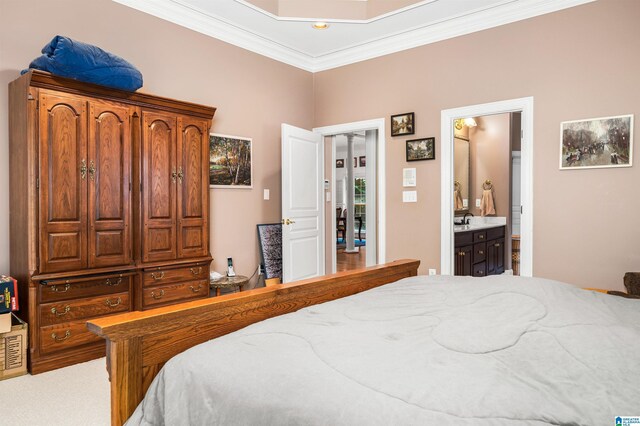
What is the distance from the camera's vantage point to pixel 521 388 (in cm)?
99

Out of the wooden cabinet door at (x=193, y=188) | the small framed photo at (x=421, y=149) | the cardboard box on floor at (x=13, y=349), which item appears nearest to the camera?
the cardboard box on floor at (x=13, y=349)

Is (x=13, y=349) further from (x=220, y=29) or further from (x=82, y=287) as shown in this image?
(x=220, y=29)

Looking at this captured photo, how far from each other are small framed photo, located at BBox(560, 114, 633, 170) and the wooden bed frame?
304 cm

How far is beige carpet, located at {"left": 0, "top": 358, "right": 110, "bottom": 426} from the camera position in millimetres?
2280

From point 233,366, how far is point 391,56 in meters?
4.49

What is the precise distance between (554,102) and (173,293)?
384cm

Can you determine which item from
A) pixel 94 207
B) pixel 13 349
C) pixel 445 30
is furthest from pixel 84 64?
pixel 445 30

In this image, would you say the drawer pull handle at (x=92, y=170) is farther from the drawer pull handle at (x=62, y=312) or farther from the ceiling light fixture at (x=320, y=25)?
the ceiling light fixture at (x=320, y=25)

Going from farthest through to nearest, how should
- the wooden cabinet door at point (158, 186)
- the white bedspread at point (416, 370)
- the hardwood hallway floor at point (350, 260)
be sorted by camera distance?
the hardwood hallway floor at point (350, 260) → the wooden cabinet door at point (158, 186) → the white bedspread at point (416, 370)

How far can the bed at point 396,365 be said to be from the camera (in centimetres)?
94

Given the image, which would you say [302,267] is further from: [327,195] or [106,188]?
[106,188]

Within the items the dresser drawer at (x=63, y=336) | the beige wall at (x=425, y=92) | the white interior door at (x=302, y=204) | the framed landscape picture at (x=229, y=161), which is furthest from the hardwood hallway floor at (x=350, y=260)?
the dresser drawer at (x=63, y=336)

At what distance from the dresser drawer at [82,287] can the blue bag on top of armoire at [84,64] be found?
1463 mm

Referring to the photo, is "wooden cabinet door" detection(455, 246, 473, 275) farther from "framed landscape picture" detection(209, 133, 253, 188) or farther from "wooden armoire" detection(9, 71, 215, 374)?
"wooden armoire" detection(9, 71, 215, 374)
